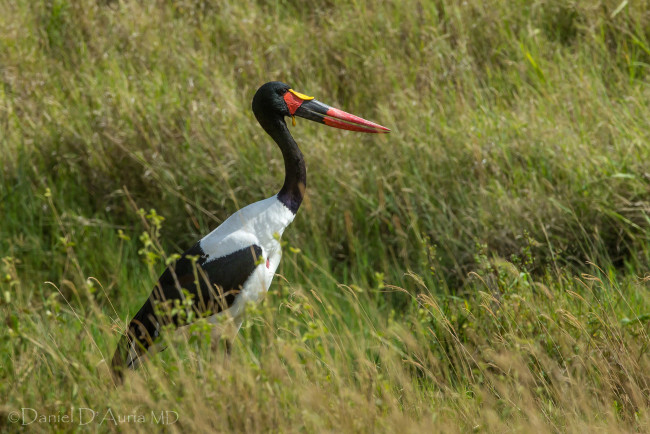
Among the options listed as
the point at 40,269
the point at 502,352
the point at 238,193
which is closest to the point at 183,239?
the point at 238,193

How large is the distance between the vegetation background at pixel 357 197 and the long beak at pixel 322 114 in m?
0.63

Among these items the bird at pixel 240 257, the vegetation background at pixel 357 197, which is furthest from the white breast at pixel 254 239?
the vegetation background at pixel 357 197

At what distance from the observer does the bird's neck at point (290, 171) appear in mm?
3488

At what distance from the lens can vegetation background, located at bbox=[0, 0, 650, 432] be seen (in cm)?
262

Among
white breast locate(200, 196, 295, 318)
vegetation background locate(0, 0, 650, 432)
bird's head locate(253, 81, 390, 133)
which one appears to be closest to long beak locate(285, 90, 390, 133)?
bird's head locate(253, 81, 390, 133)

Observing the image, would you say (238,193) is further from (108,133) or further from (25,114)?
(25,114)

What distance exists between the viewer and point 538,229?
4004mm

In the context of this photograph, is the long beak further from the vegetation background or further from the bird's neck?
the vegetation background

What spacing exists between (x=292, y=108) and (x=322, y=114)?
0.14 meters

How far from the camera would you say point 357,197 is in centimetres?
452

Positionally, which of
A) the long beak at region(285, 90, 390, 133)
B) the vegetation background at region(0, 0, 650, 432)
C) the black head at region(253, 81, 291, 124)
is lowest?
the vegetation background at region(0, 0, 650, 432)

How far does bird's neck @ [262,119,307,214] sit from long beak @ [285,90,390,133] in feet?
0.34

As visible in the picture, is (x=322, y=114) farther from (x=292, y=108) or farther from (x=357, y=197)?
(x=357, y=197)

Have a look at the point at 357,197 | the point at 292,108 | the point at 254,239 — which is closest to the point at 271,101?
the point at 292,108
